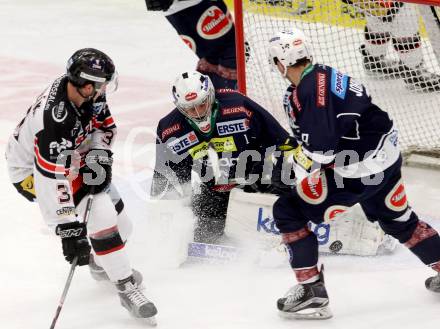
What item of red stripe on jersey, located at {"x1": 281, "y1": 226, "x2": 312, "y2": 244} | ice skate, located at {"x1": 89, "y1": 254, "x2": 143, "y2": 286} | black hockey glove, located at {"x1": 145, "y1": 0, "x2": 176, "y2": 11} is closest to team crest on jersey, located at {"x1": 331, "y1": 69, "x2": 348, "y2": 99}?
red stripe on jersey, located at {"x1": 281, "y1": 226, "x2": 312, "y2": 244}

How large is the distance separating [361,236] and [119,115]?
2584 mm

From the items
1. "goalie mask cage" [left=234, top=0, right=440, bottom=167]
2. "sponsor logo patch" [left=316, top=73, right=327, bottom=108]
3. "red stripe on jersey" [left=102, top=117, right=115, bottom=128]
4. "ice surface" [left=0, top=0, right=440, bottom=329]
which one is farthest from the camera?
"goalie mask cage" [left=234, top=0, right=440, bottom=167]

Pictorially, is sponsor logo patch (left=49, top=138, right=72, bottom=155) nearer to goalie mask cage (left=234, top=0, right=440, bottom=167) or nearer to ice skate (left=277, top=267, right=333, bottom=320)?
ice skate (left=277, top=267, right=333, bottom=320)

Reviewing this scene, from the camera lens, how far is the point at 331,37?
523 centimetres

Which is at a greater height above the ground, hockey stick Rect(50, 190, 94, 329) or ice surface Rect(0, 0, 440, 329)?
hockey stick Rect(50, 190, 94, 329)

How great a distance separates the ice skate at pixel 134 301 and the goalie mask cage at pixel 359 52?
1.75 metres

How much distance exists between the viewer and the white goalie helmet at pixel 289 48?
3133mm

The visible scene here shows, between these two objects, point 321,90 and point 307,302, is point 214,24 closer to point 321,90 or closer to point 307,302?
point 321,90

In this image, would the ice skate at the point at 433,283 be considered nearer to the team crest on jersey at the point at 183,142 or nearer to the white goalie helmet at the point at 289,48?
the white goalie helmet at the point at 289,48

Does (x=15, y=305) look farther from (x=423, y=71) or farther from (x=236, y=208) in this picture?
(x=423, y=71)

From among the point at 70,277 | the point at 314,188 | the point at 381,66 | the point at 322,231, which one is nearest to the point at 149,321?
the point at 70,277

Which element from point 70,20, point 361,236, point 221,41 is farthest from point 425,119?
point 70,20

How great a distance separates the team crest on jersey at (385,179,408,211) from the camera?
128 inches

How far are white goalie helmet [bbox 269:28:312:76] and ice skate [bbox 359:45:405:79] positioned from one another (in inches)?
86.6
